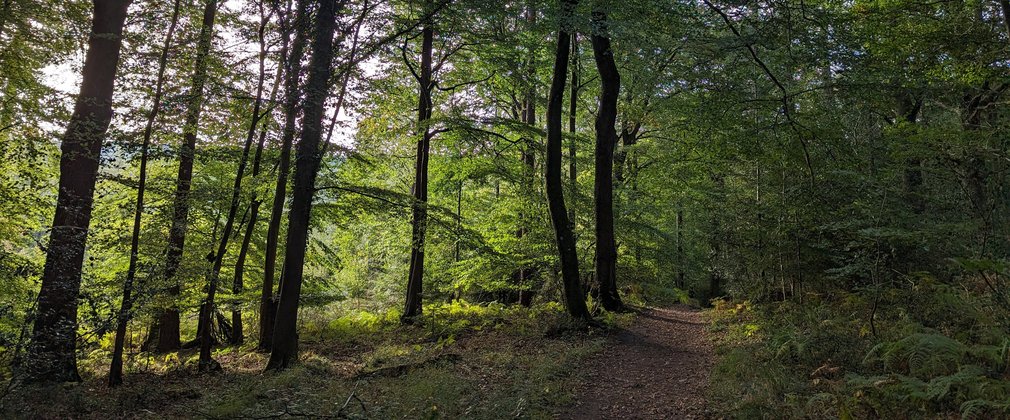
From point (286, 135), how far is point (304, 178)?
1325mm

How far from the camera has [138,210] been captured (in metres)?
7.68

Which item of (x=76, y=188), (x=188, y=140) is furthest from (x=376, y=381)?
(x=188, y=140)

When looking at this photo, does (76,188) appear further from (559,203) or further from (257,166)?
(559,203)

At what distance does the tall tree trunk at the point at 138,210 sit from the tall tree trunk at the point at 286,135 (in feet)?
6.21

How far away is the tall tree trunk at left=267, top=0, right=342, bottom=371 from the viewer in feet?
26.9

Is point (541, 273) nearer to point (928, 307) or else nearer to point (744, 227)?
point (744, 227)

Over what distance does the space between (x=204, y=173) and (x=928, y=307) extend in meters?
15.5

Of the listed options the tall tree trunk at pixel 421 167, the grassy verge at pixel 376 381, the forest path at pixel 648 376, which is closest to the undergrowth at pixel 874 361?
the forest path at pixel 648 376

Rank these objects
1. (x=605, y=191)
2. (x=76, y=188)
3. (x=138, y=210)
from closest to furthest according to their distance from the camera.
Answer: (x=138, y=210)
(x=76, y=188)
(x=605, y=191)

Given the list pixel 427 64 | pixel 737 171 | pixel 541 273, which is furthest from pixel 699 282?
pixel 427 64

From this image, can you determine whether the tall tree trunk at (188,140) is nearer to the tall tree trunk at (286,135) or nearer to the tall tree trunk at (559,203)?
the tall tree trunk at (286,135)

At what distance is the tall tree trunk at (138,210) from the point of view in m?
7.27

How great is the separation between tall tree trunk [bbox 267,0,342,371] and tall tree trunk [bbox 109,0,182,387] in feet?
7.15

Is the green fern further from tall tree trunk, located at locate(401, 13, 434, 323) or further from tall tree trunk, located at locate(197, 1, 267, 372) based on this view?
tall tree trunk, located at locate(197, 1, 267, 372)
